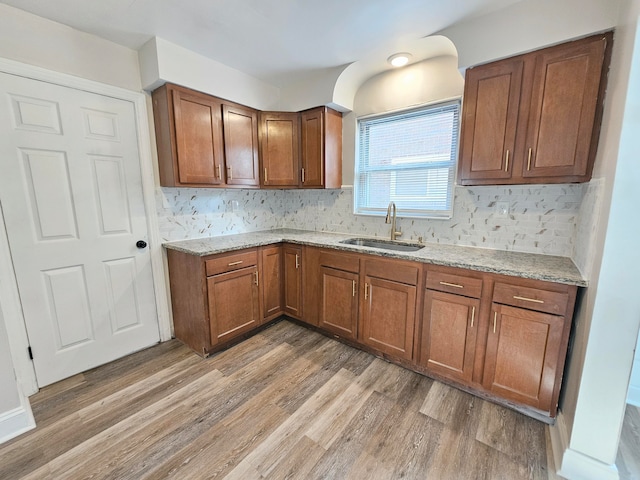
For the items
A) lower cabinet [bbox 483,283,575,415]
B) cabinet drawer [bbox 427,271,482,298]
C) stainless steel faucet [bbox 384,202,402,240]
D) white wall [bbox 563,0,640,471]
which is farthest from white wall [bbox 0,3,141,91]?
lower cabinet [bbox 483,283,575,415]

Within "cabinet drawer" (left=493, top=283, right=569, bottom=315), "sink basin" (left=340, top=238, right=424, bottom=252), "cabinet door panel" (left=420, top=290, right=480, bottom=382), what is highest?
"sink basin" (left=340, top=238, right=424, bottom=252)

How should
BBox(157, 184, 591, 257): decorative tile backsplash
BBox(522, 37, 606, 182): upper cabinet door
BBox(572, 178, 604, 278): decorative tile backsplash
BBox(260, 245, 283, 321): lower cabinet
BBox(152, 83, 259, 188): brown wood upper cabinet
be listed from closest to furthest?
BBox(572, 178, 604, 278): decorative tile backsplash
BBox(522, 37, 606, 182): upper cabinet door
BBox(157, 184, 591, 257): decorative tile backsplash
BBox(152, 83, 259, 188): brown wood upper cabinet
BBox(260, 245, 283, 321): lower cabinet

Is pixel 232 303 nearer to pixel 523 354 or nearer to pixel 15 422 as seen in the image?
pixel 15 422

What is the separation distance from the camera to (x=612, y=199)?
1.17 metres

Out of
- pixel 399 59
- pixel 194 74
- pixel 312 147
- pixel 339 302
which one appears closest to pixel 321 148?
pixel 312 147

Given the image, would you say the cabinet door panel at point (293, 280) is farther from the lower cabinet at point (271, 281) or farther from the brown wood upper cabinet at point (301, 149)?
the brown wood upper cabinet at point (301, 149)

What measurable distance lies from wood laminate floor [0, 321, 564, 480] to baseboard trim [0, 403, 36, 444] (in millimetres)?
47

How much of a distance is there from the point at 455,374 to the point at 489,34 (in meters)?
2.28

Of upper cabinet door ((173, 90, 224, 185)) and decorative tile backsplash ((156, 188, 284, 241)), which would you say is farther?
decorative tile backsplash ((156, 188, 284, 241))

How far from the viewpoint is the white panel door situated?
1771 millimetres

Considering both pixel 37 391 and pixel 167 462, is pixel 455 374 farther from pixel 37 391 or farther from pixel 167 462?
pixel 37 391

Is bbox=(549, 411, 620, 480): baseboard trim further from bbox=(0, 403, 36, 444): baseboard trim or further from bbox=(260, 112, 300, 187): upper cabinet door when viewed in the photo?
bbox=(0, 403, 36, 444): baseboard trim

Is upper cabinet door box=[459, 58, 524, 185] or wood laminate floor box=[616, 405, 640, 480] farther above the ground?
upper cabinet door box=[459, 58, 524, 185]

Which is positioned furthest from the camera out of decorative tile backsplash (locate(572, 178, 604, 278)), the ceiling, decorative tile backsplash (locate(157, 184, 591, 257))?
decorative tile backsplash (locate(157, 184, 591, 257))
